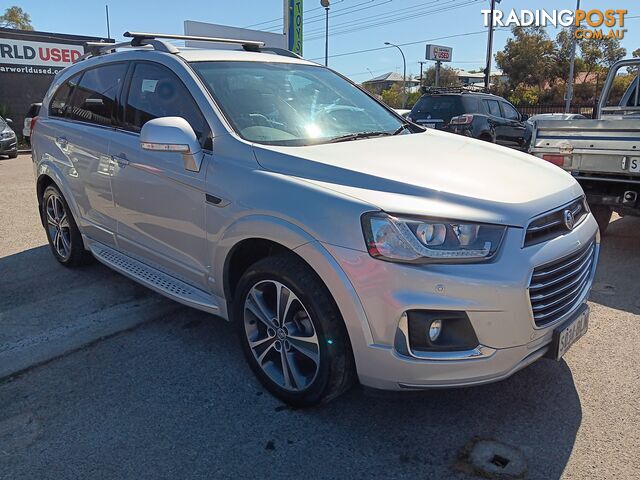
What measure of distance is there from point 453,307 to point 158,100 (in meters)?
2.43

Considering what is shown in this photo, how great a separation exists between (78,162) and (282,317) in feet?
8.50

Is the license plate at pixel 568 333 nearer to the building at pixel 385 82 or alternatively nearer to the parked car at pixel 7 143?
the parked car at pixel 7 143

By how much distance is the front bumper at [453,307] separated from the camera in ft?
7.31

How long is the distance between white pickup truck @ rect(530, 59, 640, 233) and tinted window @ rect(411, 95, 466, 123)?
7.06 metres

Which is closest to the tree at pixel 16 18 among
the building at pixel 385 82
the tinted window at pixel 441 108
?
the building at pixel 385 82

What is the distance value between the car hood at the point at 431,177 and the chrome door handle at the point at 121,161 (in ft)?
4.23

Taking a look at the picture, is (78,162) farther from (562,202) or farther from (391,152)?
(562,202)

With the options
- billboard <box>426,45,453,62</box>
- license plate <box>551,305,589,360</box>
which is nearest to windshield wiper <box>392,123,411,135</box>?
license plate <box>551,305,589,360</box>

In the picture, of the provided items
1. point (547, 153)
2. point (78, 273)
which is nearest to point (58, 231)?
point (78, 273)

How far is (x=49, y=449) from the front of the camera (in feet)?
8.31

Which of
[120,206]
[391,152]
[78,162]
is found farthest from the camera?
[78,162]

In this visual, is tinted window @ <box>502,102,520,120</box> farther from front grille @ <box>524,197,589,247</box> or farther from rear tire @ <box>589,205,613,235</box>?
front grille @ <box>524,197,589,247</box>

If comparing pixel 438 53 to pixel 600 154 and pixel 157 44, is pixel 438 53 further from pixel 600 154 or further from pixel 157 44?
pixel 157 44

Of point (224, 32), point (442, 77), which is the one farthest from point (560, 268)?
point (442, 77)
